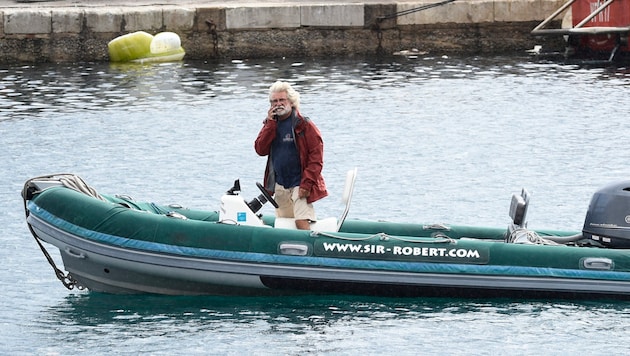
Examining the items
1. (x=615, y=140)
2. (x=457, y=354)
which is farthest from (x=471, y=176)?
(x=457, y=354)

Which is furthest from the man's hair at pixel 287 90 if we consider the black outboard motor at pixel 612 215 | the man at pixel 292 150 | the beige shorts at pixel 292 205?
the black outboard motor at pixel 612 215

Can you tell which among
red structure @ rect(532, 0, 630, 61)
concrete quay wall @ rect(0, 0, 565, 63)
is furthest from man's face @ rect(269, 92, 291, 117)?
concrete quay wall @ rect(0, 0, 565, 63)

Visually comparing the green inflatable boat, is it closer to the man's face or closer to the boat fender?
the boat fender

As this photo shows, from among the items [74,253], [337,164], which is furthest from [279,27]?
[74,253]

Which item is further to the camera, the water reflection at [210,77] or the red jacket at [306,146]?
the water reflection at [210,77]

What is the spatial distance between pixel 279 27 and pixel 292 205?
17.1 m

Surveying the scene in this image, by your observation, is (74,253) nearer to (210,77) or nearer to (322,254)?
(322,254)

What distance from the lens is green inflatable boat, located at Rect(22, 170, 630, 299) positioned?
32.1 ft

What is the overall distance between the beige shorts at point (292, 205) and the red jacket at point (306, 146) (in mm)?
133

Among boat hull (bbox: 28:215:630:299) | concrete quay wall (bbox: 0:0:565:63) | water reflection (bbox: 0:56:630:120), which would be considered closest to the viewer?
boat hull (bbox: 28:215:630:299)

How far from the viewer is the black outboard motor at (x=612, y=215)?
32.6 feet

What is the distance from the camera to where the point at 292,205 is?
10.2 metres

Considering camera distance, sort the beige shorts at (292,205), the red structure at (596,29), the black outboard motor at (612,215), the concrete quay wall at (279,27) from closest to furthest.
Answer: the black outboard motor at (612,215)
the beige shorts at (292,205)
the red structure at (596,29)
the concrete quay wall at (279,27)

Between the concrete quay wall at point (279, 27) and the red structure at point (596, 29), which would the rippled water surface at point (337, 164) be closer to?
the concrete quay wall at point (279, 27)
